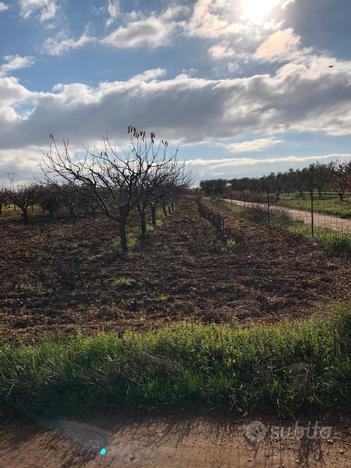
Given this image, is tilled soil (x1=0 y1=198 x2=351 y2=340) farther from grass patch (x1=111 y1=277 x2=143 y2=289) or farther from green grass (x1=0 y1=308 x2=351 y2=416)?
green grass (x1=0 y1=308 x2=351 y2=416)

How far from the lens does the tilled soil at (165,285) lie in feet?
19.0

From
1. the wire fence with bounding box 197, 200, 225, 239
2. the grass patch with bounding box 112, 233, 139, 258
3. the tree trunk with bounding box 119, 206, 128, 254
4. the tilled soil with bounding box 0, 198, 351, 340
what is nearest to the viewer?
the tilled soil with bounding box 0, 198, 351, 340

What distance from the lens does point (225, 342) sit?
372 centimetres

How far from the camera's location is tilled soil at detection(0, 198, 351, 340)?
228 inches

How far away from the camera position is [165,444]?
262 centimetres

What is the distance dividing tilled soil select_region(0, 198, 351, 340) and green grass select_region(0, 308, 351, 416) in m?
1.49

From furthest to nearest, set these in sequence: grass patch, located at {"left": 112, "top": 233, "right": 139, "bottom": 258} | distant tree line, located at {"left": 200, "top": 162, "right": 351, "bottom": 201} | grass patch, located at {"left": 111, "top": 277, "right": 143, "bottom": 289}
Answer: distant tree line, located at {"left": 200, "top": 162, "right": 351, "bottom": 201} < grass patch, located at {"left": 112, "top": 233, "right": 139, "bottom": 258} < grass patch, located at {"left": 111, "top": 277, "right": 143, "bottom": 289}

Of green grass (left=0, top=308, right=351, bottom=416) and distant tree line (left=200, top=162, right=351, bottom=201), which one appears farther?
distant tree line (left=200, top=162, right=351, bottom=201)

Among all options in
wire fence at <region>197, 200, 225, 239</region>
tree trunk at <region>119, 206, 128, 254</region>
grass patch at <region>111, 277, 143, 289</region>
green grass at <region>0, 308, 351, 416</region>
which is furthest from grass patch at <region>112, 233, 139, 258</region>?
green grass at <region>0, 308, 351, 416</region>

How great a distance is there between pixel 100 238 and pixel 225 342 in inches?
517

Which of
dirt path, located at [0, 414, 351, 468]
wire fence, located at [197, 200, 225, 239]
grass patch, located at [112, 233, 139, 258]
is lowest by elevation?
dirt path, located at [0, 414, 351, 468]

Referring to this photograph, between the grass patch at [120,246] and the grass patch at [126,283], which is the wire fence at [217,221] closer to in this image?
the grass patch at [120,246]

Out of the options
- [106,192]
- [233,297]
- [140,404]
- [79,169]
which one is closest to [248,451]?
[140,404]

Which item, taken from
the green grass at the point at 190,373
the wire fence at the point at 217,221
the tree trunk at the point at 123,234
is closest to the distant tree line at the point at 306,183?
the wire fence at the point at 217,221
